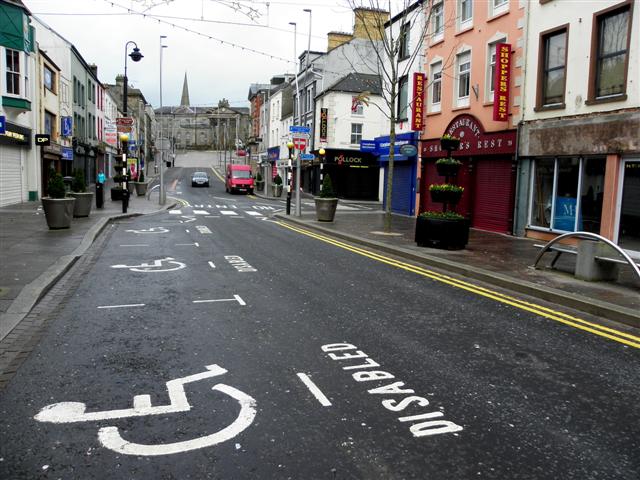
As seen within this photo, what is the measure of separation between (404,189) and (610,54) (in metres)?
13.5

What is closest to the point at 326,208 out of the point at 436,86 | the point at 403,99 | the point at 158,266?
the point at 436,86

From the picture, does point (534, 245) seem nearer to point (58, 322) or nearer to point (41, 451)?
point (58, 322)

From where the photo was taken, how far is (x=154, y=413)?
4191 millimetres

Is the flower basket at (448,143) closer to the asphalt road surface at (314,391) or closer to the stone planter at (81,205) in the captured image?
the asphalt road surface at (314,391)

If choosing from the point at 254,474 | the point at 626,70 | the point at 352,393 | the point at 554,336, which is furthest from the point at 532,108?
the point at 254,474

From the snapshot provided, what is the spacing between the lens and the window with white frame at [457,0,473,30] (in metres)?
20.8

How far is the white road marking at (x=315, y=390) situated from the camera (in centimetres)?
446

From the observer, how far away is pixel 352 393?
4660mm

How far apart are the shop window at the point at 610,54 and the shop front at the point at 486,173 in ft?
11.2

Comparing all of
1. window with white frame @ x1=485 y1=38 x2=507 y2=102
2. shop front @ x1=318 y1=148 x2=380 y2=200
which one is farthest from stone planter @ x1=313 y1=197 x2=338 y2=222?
shop front @ x1=318 y1=148 x2=380 y2=200

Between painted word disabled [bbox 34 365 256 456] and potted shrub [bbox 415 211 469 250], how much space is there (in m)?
9.86

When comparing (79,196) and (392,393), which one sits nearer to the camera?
(392,393)

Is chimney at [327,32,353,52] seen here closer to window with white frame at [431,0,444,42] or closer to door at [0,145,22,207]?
window with white frame at [431,0,444,42]

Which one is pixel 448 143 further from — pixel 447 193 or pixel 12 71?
pixel 12 71
